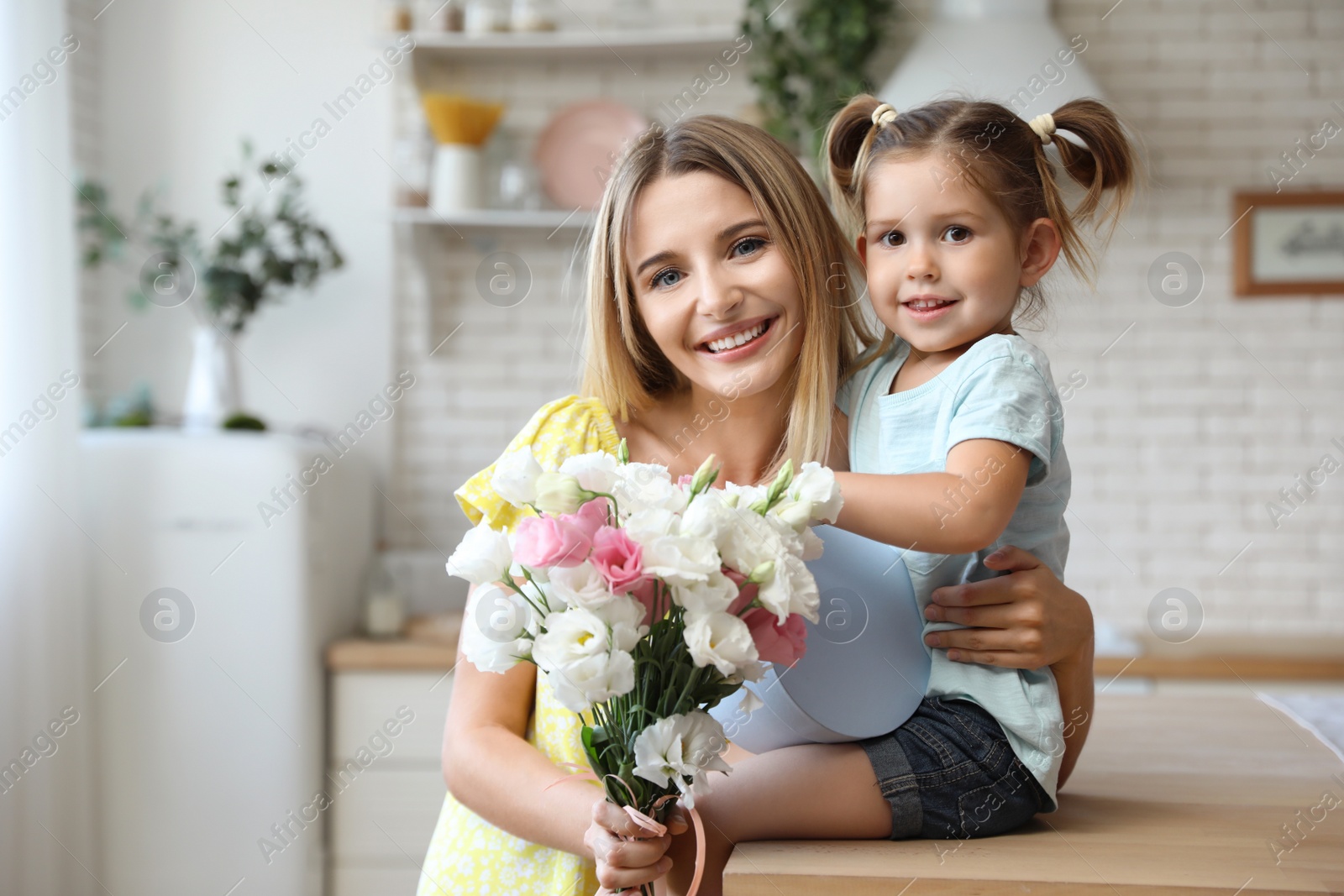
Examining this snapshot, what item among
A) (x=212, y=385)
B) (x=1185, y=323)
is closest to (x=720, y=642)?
(x=212, y=385)

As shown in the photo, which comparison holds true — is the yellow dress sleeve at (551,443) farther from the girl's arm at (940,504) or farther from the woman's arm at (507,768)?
the girl's arm at (940,504)

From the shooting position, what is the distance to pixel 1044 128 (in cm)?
135

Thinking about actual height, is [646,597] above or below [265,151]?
below

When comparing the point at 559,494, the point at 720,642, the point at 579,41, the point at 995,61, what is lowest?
the point at 720,642

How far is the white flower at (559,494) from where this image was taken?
94cm

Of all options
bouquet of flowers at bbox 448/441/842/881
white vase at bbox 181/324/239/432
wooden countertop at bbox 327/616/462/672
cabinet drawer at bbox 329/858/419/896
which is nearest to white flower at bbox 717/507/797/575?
bouquet of flowers at bbox 448/441/842/881

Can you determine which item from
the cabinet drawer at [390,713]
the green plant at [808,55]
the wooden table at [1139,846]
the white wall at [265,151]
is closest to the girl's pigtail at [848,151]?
the wooden table at [1139,846]

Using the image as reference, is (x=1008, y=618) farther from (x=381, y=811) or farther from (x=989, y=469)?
(x=381, y=811)

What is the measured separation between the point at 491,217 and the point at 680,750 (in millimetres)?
2622

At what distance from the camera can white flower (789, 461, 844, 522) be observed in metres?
0.95

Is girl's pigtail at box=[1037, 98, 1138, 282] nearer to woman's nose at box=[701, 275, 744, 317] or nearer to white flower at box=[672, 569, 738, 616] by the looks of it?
woman's nose at box=[701, 275, 744, 317]

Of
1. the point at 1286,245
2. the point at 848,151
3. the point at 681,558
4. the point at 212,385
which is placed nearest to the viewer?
the point at 681,558

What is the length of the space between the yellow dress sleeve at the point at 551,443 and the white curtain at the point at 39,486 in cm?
184

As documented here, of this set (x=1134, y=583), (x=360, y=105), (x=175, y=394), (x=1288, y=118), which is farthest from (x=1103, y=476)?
(x=175, y=394)
